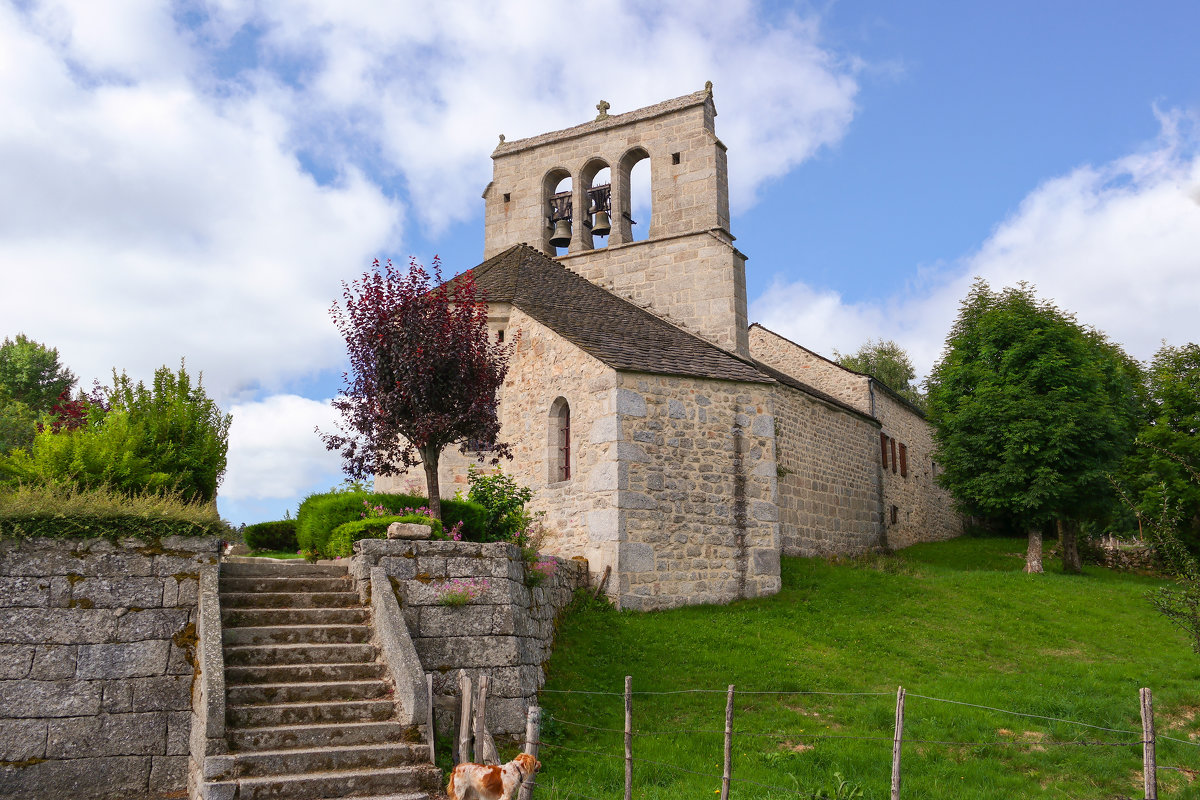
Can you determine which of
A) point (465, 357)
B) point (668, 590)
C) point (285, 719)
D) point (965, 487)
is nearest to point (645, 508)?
point (668, 590)

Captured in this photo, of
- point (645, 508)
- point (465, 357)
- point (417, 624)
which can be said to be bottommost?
point (417, 624)

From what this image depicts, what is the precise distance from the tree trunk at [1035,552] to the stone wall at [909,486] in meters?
3.63

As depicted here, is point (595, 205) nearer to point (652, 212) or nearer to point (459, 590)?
point (652, 212)

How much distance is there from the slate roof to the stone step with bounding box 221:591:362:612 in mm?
6330

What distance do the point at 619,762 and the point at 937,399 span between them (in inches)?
720

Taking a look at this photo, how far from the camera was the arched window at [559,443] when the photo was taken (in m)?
15.0

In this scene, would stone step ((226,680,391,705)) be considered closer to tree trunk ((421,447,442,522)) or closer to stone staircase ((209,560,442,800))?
stone staircase ((209,560,442,800))

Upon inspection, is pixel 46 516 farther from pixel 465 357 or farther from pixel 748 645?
pixel 748 645

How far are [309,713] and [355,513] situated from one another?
3.92 metres

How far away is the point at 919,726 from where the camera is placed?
30.5 feet

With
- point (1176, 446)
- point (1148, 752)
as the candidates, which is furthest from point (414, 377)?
point (1176, 446)

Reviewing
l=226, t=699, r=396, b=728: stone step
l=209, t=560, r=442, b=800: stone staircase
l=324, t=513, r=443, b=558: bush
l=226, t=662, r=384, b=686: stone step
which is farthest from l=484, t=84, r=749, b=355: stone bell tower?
l=226, t=699, r=396, b=728: stone step

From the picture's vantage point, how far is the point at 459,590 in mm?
9133

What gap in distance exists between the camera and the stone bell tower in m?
18.8
